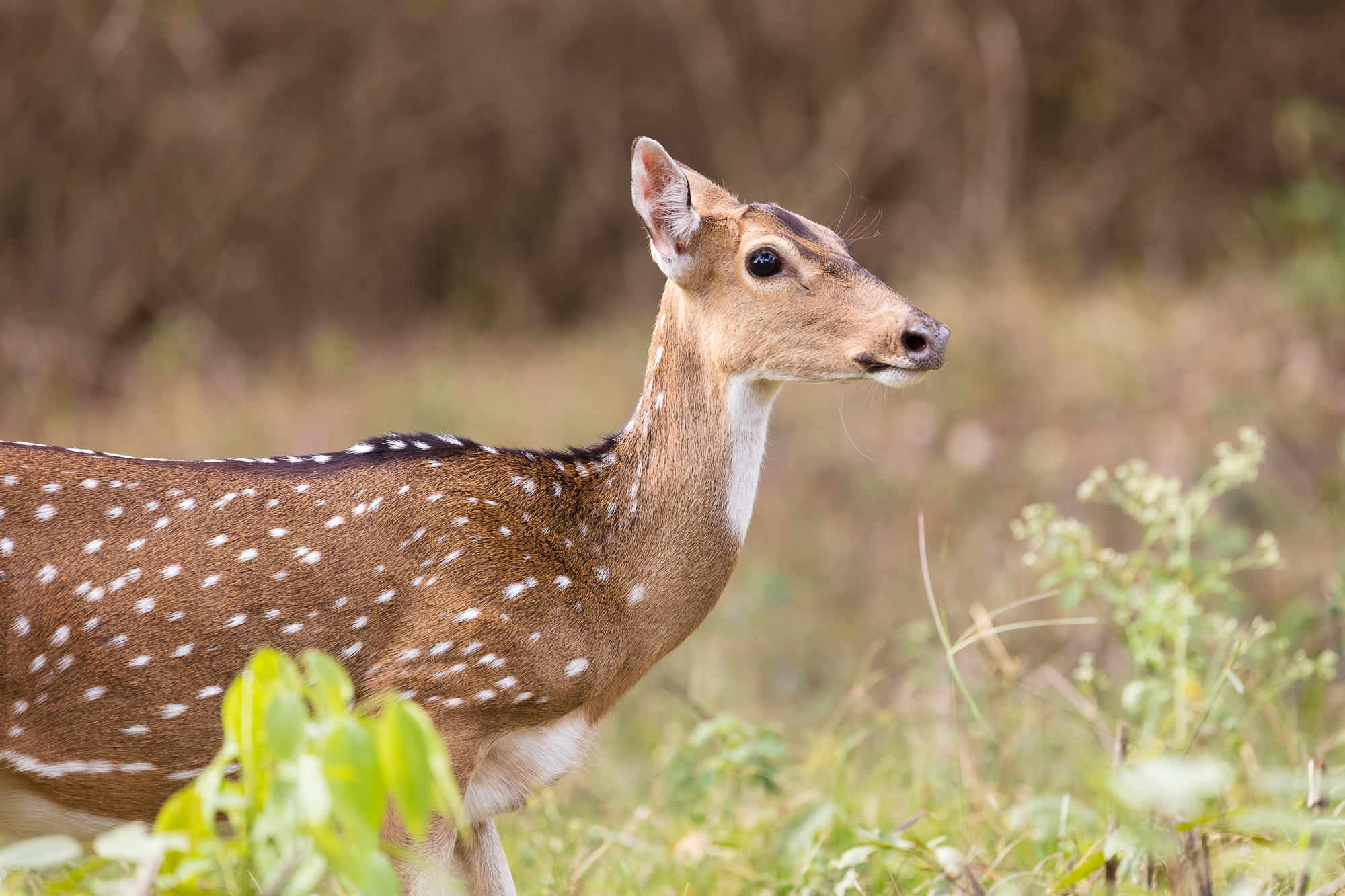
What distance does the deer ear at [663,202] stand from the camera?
11.0ft

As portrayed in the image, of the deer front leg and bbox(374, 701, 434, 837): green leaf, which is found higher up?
bbox(374, 701, 434, 837): green leaf

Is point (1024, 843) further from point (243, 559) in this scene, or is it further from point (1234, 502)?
point (1234, 502)

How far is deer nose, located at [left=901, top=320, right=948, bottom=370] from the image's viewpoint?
3168 mm

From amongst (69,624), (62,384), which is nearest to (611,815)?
(69,624)

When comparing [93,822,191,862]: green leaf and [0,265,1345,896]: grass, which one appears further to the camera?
[0,265,1345,896]: grass

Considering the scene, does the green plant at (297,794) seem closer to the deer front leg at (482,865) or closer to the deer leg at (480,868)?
the deer front leg at (482,865)

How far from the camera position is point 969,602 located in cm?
655

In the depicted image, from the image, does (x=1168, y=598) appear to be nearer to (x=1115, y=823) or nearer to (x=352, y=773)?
(x=1115, y=823)

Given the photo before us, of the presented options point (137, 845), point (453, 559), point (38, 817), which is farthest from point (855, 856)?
point (38, 817)

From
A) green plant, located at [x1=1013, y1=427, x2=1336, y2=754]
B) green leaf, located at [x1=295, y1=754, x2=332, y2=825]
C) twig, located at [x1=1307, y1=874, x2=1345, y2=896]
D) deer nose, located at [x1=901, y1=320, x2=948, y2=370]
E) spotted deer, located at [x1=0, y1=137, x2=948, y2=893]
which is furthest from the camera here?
green plant, located at [x1=1013, y1=427, x2=1336, y2=754]

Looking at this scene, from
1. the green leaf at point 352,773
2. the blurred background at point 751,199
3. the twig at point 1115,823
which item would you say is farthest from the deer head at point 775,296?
the blurred background at point 751,199

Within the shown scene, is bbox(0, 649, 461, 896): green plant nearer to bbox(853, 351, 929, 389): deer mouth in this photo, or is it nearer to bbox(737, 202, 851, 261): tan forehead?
A: bbox(853, 351, 929, 389): deer mouth

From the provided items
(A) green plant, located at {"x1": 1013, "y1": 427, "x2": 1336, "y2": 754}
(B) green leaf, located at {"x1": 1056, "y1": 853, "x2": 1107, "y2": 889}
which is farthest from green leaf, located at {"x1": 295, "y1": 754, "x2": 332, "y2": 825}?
(A) green plant, located at {"x1": 1013, "y1": 427, "x2": 1336, "y2": 754}

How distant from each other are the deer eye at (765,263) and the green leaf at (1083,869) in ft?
5.42
